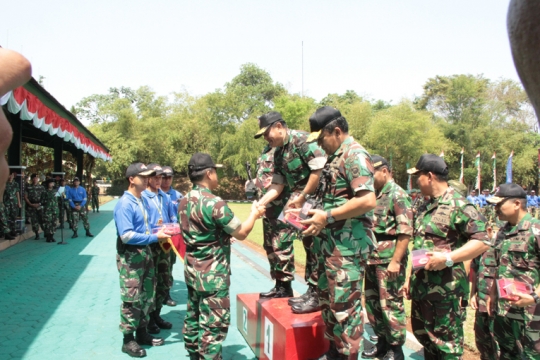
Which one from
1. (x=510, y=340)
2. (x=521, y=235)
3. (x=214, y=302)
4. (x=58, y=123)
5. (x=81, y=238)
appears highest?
(x=58, y=123)

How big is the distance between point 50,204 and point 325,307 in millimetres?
12577

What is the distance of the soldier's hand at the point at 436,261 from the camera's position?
3.55 m

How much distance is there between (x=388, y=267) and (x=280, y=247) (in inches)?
45.1

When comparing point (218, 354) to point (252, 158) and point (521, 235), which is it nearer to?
point (521, 235)

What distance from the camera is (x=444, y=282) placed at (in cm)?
369

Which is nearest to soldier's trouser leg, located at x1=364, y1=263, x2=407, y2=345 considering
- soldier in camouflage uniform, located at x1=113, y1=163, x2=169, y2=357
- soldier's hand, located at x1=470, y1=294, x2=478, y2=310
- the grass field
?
soldier's hand, located at x1=470, y1=294, x2=478, y2=310

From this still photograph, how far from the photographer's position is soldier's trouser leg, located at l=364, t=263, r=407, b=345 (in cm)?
457

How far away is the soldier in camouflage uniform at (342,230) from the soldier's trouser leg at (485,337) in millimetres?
1768

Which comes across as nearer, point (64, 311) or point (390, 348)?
point (390, 348)

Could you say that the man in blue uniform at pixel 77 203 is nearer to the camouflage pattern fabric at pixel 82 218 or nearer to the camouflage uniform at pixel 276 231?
the camouflage pattern fabric at pixel 82 218

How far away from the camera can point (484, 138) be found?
151 ft

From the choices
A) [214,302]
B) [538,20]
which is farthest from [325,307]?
[538,20]

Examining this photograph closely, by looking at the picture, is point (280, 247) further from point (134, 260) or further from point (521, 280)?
point (521, 280)

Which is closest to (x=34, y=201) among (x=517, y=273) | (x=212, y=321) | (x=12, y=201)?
(x=12, y=201)
